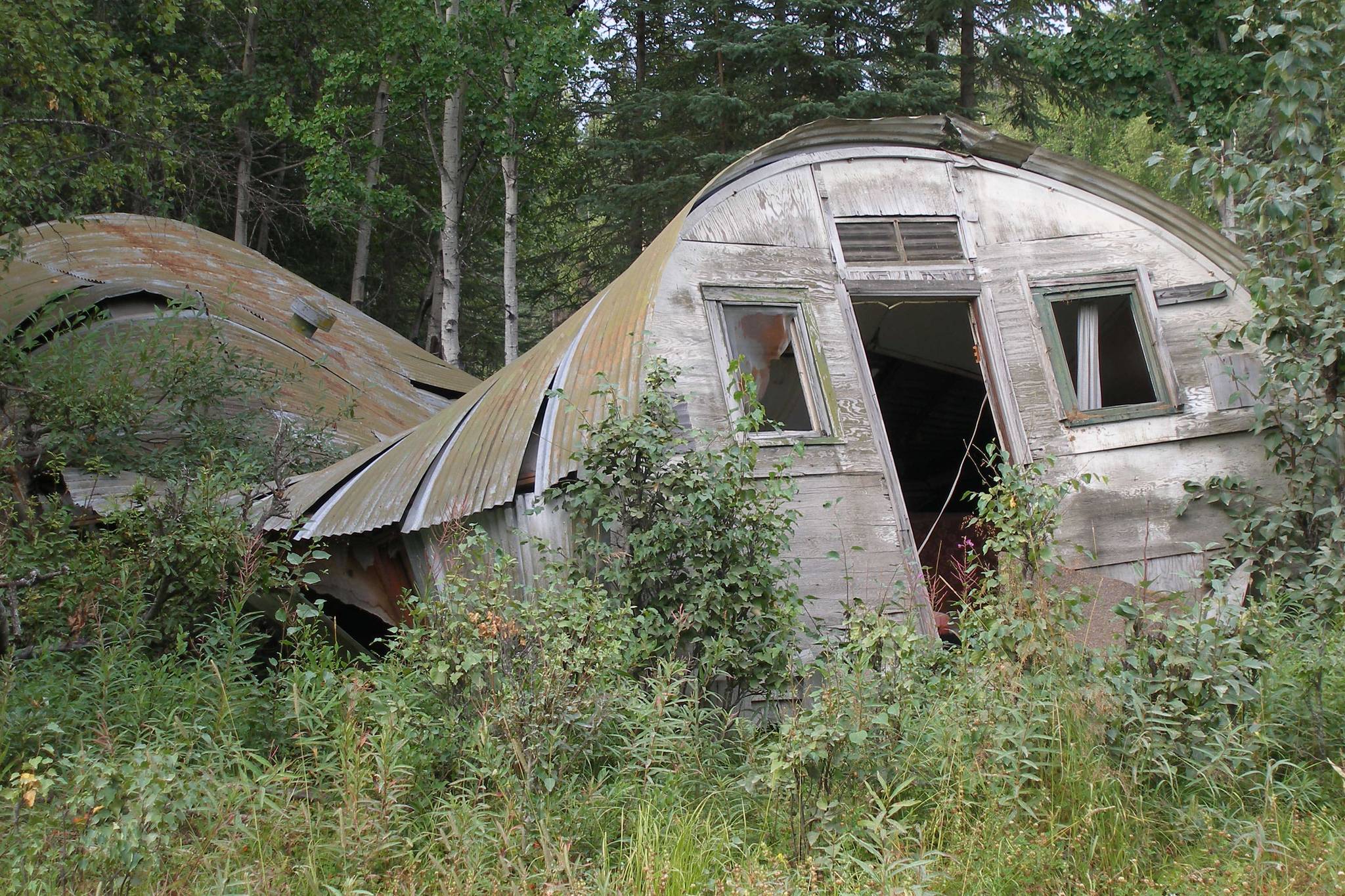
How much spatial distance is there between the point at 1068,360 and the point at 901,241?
1567mm

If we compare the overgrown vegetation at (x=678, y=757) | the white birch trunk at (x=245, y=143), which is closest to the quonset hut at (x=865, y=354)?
the overgrown vegetation at (x=678, y=757)

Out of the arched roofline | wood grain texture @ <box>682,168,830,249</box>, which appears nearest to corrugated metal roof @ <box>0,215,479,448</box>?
wood grain texture @ <box>682,168,830,249</box>

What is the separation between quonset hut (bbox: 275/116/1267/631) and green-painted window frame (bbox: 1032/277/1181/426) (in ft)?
0.05

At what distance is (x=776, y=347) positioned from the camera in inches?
296

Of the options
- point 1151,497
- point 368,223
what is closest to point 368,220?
point 368,223

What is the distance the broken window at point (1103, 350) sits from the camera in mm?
7699

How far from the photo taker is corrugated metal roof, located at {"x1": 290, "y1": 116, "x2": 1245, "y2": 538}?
6.74 meters

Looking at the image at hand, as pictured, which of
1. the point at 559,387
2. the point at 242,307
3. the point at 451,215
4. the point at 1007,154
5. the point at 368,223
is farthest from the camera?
the point at 368,223

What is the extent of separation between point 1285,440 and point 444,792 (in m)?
6.11

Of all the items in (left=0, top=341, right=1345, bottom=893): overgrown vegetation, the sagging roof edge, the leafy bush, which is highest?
the sagging roof edge

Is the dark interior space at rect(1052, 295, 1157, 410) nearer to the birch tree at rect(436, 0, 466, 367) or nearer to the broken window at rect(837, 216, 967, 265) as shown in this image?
the broken window at rect(837, 216, 967, 265)

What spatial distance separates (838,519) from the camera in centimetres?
685

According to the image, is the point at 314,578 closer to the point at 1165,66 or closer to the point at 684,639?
the point at 684,639

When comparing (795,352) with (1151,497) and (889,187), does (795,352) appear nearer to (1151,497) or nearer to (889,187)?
(889,187)
